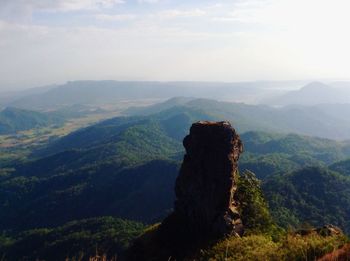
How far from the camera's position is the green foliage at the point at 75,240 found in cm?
10475

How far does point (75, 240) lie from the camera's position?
117438 mm

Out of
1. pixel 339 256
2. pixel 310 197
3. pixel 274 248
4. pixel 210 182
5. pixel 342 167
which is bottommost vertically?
pixel 342 167

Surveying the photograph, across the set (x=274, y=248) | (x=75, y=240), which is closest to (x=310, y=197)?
(x=75, y=240)

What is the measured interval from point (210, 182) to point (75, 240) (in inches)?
3985

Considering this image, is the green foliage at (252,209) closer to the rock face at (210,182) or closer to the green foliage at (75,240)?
the rock face at (210,182)

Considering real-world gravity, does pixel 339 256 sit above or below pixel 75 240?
above

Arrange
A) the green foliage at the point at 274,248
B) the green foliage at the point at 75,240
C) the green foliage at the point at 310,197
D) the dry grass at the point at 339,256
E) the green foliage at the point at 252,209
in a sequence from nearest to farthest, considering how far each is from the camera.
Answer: the dry grass at the point at 339,256 → the green foliage at the point at 274,248 → the green foliage at the point at 252,209 → the green foliage at the point at 75,240 → the green foliage at the point at 310,197

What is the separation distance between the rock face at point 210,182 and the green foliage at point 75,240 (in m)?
72.9

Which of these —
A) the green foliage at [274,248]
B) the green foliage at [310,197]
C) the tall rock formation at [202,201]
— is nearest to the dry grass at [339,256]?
the green foliage at [274,248]

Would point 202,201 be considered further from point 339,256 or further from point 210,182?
point 339,256

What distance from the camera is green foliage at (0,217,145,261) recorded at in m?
105

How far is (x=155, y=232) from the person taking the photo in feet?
82.8

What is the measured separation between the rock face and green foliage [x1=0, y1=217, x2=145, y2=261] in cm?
7289

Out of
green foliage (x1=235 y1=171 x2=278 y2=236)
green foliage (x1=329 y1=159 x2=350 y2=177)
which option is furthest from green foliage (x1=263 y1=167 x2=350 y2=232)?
green foliage (x1=235 y1=171 x2=278 y2=236)
